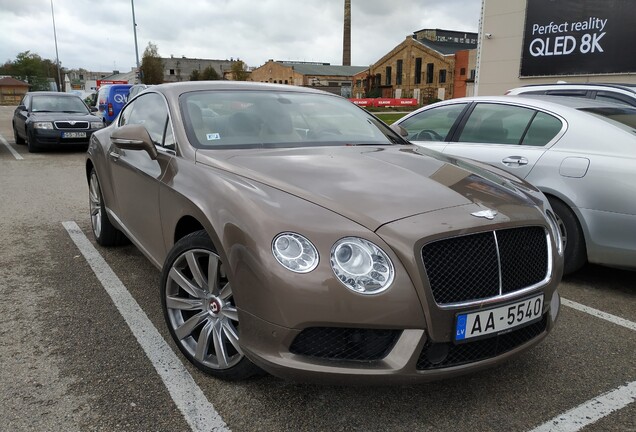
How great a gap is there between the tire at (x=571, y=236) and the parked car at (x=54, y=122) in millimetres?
11474

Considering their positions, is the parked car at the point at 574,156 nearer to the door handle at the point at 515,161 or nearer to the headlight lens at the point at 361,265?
the door handle at the point at 515,161

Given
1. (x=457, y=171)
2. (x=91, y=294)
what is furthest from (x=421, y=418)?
(x=91, y=294)

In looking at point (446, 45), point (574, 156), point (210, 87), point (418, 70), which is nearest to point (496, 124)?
point (574, 156)

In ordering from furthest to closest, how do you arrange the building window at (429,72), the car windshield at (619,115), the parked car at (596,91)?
1. the building window at (429,72)
2. the parked car at (596,91)
3. the car windshield at (619,115)

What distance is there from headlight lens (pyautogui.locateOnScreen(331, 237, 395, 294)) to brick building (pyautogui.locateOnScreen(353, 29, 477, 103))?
150ft

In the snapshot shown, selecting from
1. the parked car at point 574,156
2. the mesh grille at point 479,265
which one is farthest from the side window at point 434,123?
the mesh grille at point 479,265

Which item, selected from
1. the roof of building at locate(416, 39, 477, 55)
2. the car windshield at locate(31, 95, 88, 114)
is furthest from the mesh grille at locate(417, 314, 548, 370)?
the roof of building at locate(416, 39, 477, 55)

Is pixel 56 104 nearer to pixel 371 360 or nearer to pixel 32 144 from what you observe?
pixel 32 144

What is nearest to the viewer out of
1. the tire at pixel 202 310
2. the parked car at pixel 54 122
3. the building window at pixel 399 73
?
the tire at pixel 202 310

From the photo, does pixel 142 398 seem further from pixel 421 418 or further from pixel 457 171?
pixel 457 171

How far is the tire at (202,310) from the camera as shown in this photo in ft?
7.98

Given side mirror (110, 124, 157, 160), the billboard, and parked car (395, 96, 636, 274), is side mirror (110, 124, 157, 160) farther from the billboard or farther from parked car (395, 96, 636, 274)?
the billboard

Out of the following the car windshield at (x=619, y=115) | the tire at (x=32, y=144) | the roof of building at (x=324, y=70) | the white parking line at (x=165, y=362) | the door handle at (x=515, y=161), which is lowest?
the white parking line at (x=165, y=362)

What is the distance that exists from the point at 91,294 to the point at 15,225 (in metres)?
2.66
